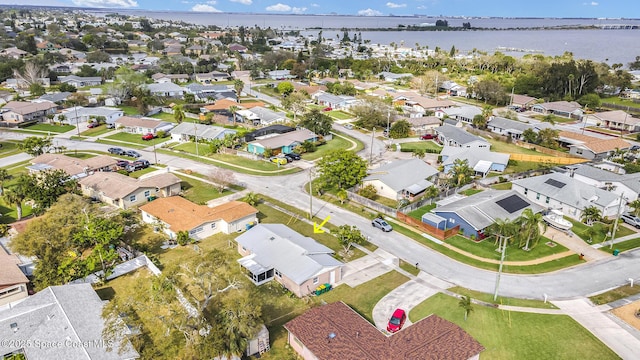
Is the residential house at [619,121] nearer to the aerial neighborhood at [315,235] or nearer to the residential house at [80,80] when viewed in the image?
the aerial neighborhood at [315,235]

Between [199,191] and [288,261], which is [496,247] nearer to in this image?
[288,261]

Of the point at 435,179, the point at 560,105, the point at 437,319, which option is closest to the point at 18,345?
the point at 437,319

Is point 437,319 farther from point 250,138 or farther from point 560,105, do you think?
point 560,105

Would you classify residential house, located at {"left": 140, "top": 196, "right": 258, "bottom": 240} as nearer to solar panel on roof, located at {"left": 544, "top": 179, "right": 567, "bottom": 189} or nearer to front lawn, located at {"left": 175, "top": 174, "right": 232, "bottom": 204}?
front lawn, located at {"left": 175, "top": 174, "right": 232, "bottom": 204}

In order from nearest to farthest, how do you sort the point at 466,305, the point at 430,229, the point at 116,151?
1. the point at 466,305
2. the point at 430,229
3. the point at 116,151

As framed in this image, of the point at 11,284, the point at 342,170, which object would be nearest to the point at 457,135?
the point at 342,170

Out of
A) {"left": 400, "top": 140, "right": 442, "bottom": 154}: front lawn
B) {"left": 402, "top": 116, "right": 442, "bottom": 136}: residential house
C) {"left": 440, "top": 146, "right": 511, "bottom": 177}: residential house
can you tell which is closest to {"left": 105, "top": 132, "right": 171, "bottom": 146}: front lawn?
{"left": 400, "top": 140, "right": 442, "bottom": 154}: front lawn
